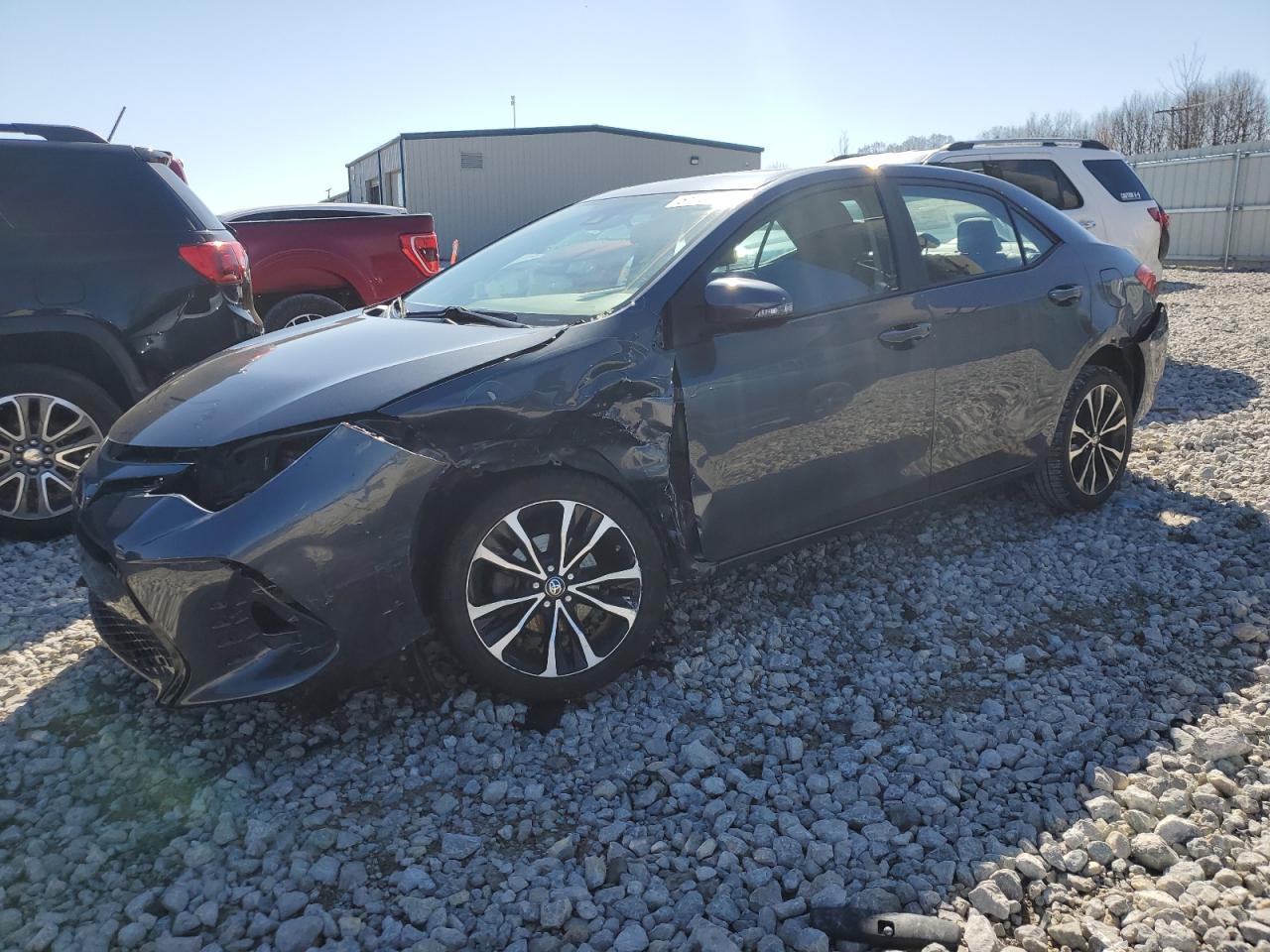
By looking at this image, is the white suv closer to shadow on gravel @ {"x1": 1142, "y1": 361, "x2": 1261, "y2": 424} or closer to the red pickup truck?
shadow on gravel @ {"x1": 1142, "y1": 361, "x2": 1261, "y2": 424}

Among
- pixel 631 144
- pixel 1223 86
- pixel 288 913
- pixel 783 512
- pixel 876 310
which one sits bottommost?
pixel 288 913

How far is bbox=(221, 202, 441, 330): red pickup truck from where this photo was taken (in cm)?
829

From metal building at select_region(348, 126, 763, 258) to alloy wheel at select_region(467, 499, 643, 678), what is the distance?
2395 centimetres

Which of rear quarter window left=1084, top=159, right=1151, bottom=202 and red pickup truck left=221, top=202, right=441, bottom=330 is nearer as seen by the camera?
red pickup truck left=221, top=202, right=441, bottom=330

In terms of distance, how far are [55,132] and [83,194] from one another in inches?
18.7

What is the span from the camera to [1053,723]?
320 cm

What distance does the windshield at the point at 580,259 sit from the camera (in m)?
3.63

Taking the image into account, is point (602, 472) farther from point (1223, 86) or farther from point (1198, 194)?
point (1223, 86)

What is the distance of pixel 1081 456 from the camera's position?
4.95 metres

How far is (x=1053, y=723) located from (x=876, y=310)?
1680mm

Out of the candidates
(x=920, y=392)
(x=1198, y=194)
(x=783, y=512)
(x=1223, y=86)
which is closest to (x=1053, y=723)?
(x=783, y=512)

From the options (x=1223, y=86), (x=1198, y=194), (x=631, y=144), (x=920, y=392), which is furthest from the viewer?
(x=1223, y=86)

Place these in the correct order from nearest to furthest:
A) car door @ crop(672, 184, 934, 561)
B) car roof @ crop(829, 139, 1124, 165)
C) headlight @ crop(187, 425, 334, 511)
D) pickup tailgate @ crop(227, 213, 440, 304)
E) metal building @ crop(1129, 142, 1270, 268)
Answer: headlight @ crop(187, 425, 334, 511)
car door @ crop(672, 184, 934, 561)
pickup tailgate @ crop(227, 213, 440, 304)
car roof @ crop(829, 139, 1124, 165)
metal building @ crop(1129, 142, 1270, 268)

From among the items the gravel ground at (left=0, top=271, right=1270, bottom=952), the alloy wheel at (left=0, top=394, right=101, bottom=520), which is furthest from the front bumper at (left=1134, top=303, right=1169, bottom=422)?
the alloy wheel at (left=0, top=394, right=101, bottom=520)
